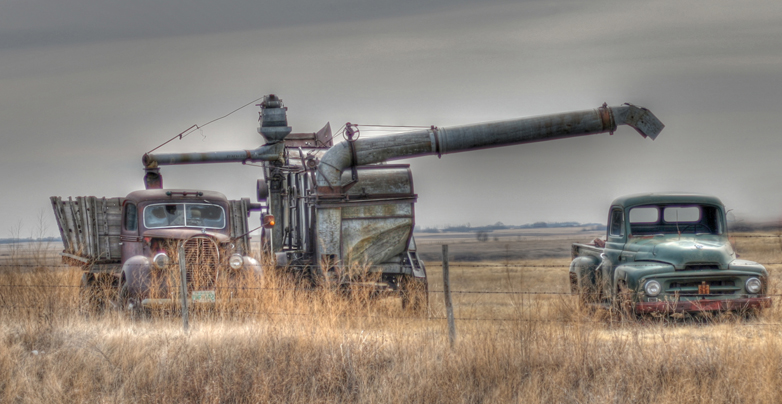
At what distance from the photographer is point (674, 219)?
1222cm

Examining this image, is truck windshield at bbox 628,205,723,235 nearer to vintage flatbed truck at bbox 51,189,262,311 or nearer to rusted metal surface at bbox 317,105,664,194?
rusted metal surface at bbox 317,105,664,194

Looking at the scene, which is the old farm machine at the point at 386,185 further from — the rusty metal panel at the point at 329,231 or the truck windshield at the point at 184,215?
the truck windshield at the point at 184,215

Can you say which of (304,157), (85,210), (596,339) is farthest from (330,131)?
(596,339)

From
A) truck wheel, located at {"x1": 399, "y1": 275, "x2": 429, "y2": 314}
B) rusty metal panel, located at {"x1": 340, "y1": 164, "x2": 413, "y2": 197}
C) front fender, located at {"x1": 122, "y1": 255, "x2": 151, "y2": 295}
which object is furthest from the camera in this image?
rusty metal panel, located at {"x1": 340, "y1": 164, "x2": 413, "y2": 197}

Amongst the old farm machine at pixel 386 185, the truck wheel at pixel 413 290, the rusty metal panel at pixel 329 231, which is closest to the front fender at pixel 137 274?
the old farm machine at pixel 386 185

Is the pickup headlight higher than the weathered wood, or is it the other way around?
the weathered wood

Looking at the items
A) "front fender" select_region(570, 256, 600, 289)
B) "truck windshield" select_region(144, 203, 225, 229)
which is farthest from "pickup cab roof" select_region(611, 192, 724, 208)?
"truck windshield" select_region(144, 203, 225, 229)

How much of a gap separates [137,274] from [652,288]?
8672mm

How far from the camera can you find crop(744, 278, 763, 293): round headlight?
10.4 m

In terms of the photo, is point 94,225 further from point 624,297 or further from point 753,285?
point 753,285

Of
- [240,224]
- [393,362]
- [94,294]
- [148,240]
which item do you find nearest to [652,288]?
[393,362]

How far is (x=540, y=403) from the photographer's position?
6.98 meters

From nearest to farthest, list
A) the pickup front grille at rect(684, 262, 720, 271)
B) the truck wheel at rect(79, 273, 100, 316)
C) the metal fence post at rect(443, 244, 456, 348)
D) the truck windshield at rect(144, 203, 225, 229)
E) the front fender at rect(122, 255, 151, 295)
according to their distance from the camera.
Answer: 1. the metal fence post at rect(443, 244, 456, 348)
2. the pickup front grille at rect(684, 262, 720, 271)
3. the truck wheel at rect(79, 273, 100, 316)
4. the front fender at rect(122, 255, 151, 295)
5. the truck windshield at rect(144, 203, 225, 229)

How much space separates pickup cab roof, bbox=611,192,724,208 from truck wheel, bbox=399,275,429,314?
3942 mm
